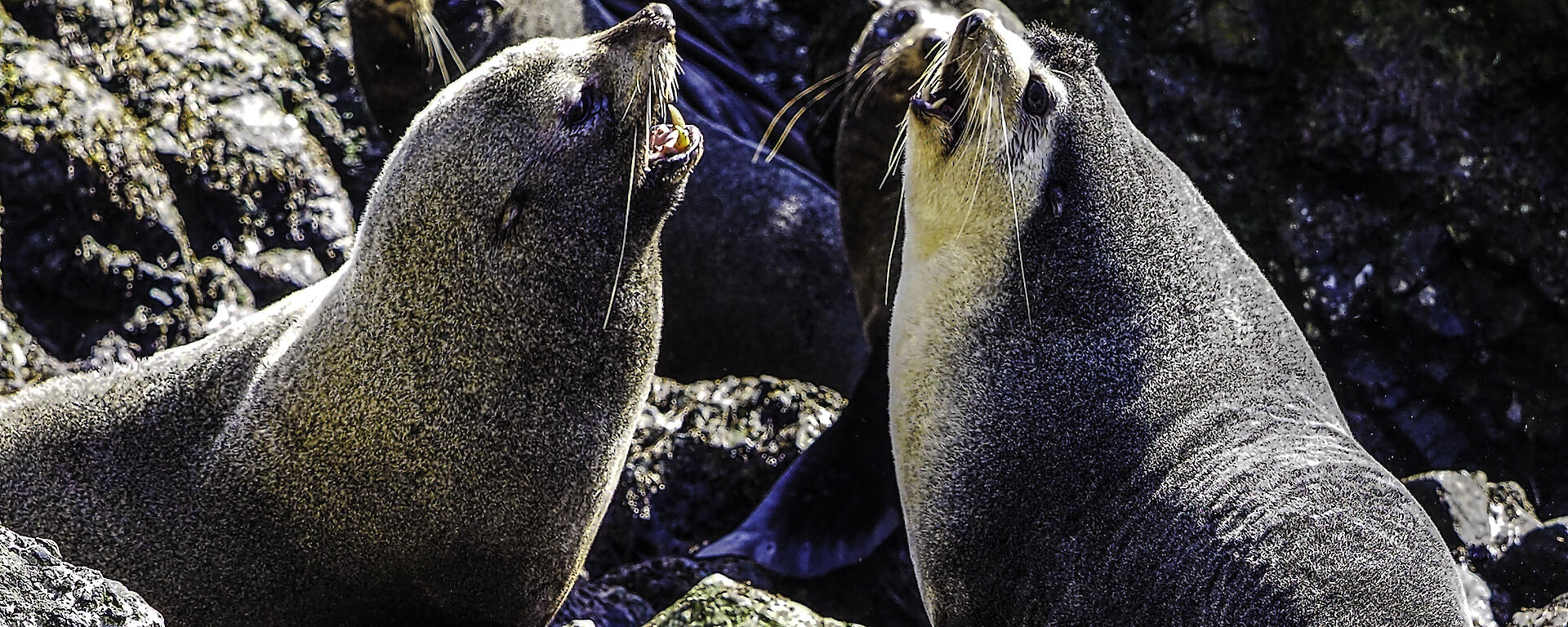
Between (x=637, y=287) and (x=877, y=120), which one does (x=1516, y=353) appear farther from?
(x=637, y=287)

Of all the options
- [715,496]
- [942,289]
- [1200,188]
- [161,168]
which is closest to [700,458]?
[715,496]

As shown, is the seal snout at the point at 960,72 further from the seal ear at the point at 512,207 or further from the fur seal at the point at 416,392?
the seal ear at the point at 512,207

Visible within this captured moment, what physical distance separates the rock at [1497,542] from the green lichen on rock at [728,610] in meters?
2.76

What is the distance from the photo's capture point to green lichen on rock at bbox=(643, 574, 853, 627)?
3965 millimetres

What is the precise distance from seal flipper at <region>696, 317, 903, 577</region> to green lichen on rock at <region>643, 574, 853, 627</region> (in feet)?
3.81

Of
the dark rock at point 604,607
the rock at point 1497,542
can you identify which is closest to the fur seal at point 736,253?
the dark rock at point 604,607

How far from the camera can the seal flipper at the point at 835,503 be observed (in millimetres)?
5355

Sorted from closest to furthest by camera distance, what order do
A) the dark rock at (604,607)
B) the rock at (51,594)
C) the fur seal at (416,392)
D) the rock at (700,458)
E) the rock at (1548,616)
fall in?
the rock at (51,594) < the fur seal at (416,392) < the dark rock at (604,607) < the rock at (1548,616) < the rock at (700,458)

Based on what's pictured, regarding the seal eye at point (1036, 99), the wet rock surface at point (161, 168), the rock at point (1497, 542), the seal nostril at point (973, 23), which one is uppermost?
the seal nostril at point (973, 23)

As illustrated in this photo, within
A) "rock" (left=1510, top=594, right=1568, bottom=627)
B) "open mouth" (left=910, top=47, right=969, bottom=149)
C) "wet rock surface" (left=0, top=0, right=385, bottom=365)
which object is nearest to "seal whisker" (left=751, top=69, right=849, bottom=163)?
"open mouth" (left=910, top=47, right=969, bottom=149)

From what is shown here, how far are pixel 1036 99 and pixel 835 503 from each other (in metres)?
1.84

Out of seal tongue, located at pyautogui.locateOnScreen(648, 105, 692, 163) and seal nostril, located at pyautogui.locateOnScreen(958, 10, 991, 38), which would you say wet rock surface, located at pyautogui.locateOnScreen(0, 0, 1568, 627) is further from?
seal nostril, located at pyautogui.locateOnScreen(958, 10, 991, 38)

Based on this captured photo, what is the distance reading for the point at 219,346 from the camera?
439 cm

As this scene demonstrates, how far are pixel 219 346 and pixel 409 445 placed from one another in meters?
0.68
